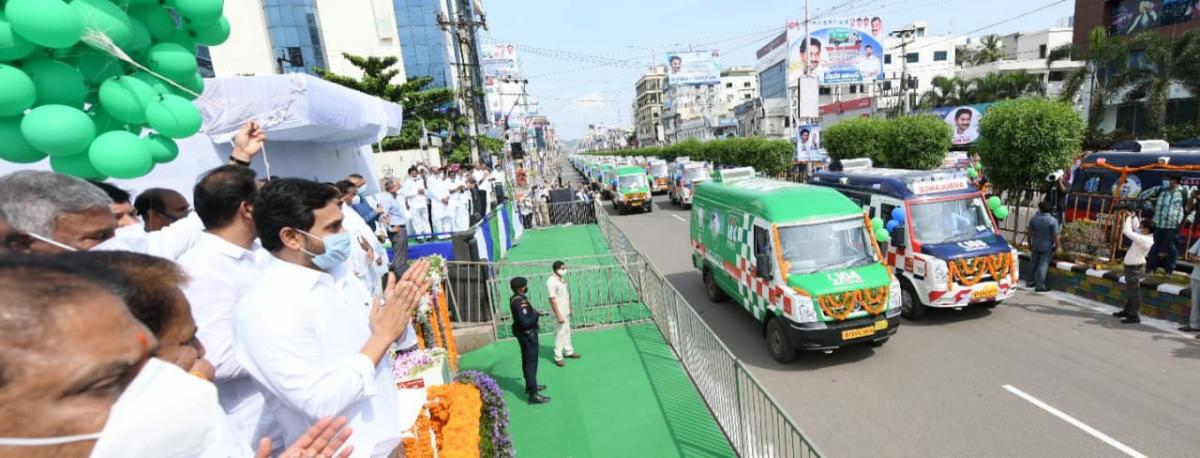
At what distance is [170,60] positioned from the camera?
10.3 ft

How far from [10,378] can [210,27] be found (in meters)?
3.24

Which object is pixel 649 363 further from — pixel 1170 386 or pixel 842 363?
pixel 1170 386

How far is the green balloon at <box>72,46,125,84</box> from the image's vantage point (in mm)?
2834

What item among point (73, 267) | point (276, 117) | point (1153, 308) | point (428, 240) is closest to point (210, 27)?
point (276, 117)

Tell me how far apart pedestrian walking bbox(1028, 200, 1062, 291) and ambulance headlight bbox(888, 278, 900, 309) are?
3935mm

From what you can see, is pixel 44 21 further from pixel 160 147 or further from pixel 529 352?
pixel 529 352

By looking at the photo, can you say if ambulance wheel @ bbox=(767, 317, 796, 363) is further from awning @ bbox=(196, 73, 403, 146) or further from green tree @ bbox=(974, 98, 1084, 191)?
green tree @ bbox=(974, 98, 1084, 191)

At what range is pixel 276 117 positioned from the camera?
4.97m

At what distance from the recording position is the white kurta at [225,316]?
2229mm

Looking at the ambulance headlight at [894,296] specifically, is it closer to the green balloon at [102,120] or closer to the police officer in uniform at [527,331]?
the police officer in uniform at [527,331]

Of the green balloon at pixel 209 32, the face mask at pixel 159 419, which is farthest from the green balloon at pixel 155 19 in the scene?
the face mask at pixel 159 419

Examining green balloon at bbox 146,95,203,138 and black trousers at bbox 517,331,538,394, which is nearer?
green balloon at bbox 146,95,203,138

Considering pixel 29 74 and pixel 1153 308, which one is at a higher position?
pixel 29 74

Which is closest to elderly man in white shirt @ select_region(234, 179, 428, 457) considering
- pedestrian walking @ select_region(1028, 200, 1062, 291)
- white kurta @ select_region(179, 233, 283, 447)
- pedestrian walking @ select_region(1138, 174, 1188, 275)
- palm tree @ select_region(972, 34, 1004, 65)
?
white kurta @ select_region(179, 233, 283, 447)
